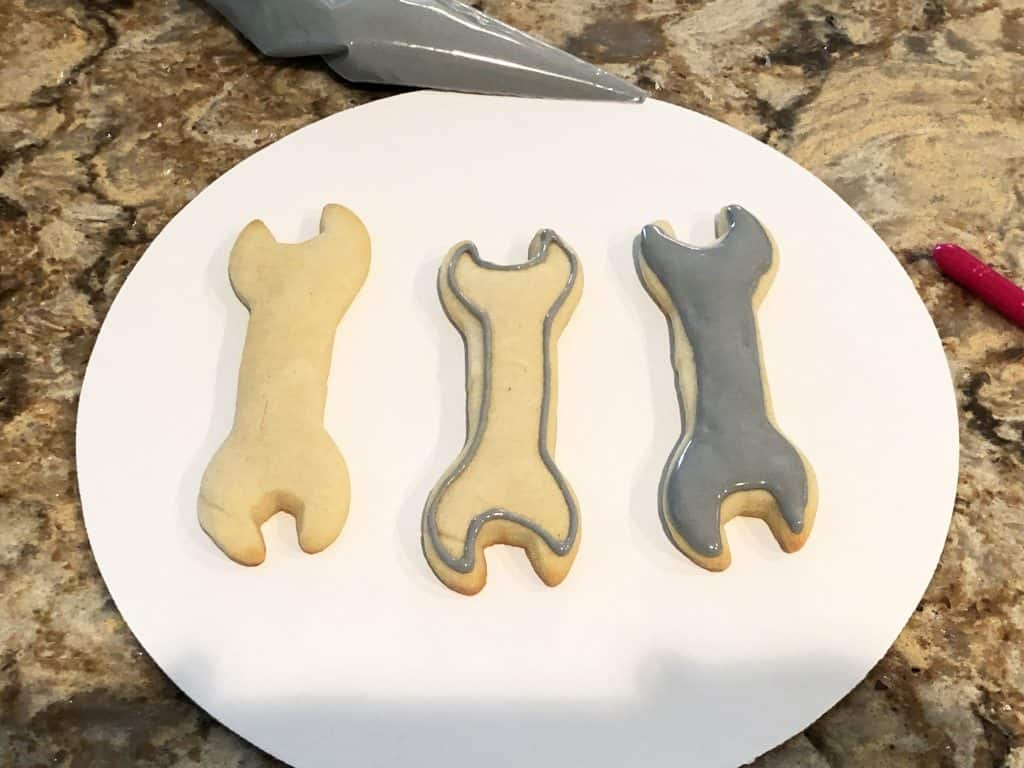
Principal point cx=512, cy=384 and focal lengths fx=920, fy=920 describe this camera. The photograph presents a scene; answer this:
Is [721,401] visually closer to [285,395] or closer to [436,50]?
[285,395]

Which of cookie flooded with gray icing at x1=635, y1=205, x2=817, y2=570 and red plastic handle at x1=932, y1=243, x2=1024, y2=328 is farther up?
red plastic handle at x1=932, y1=243, x2=1024, y2=328

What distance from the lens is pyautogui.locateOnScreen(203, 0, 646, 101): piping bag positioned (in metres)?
0.92

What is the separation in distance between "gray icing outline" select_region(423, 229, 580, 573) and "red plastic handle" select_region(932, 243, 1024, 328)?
1.15ft

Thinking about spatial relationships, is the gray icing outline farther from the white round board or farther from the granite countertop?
the granite countertop

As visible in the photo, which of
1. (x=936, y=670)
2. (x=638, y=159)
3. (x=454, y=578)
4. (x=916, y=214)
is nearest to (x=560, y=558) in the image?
(x=454, y=578)

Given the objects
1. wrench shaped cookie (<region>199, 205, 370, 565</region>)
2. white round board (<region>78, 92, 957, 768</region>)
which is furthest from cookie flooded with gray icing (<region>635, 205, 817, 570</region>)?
wrench shaped cookie (<region>199, 205, 370, 565</region>)

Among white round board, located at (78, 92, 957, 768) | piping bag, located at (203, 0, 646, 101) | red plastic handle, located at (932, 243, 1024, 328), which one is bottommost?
white round board, located at (78, 92, 957, 768)

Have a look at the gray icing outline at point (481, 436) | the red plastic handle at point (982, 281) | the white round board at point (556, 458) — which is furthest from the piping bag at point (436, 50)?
the red plastic handle at point (982, 281)

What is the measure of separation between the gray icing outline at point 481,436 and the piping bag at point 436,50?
0.64ft

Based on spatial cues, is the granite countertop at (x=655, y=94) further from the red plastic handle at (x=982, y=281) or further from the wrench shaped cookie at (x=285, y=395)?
the wrench shaped cookie at (x=285, y=395)

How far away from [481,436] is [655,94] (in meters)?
0.45

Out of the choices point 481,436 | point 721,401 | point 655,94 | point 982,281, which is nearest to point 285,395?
point 481,436

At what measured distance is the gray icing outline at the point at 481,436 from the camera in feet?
2.25

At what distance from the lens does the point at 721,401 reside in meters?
0.74
